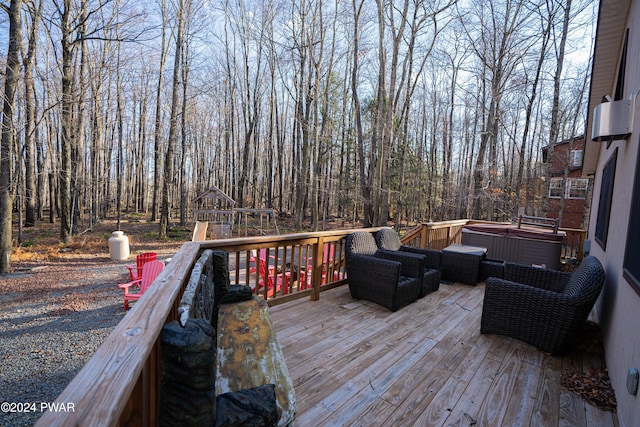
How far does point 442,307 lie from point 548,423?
1.93 metres

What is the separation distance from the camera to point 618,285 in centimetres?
239

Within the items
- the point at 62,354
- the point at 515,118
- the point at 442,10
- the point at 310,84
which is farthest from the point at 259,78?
the point at 62,354

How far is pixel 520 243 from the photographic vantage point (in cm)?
607

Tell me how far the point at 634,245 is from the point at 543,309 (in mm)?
1000

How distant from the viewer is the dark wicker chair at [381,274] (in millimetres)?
3516

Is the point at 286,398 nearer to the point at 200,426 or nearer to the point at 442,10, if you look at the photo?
the point at 200,426

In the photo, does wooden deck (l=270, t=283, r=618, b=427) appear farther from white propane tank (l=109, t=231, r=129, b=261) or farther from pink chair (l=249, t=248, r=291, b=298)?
white propane tank (l=109, t=231, r=129, b=261)

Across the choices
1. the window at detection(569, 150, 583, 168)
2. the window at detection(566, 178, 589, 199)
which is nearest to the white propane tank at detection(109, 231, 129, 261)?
the window at detection(569, 150, 583, 168)

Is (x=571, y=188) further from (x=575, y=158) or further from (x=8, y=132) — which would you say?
(x=8, y=132)

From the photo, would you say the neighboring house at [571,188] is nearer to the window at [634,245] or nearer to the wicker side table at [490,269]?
the wicker side table at [490,269]

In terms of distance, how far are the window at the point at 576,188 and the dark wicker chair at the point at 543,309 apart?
14.1m

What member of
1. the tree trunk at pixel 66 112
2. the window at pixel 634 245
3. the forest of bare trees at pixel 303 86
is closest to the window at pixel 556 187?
the forest of bare trees at pixel 303 86

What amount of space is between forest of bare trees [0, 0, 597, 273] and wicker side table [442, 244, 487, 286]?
5.34 m

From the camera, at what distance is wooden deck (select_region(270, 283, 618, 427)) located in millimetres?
1944
